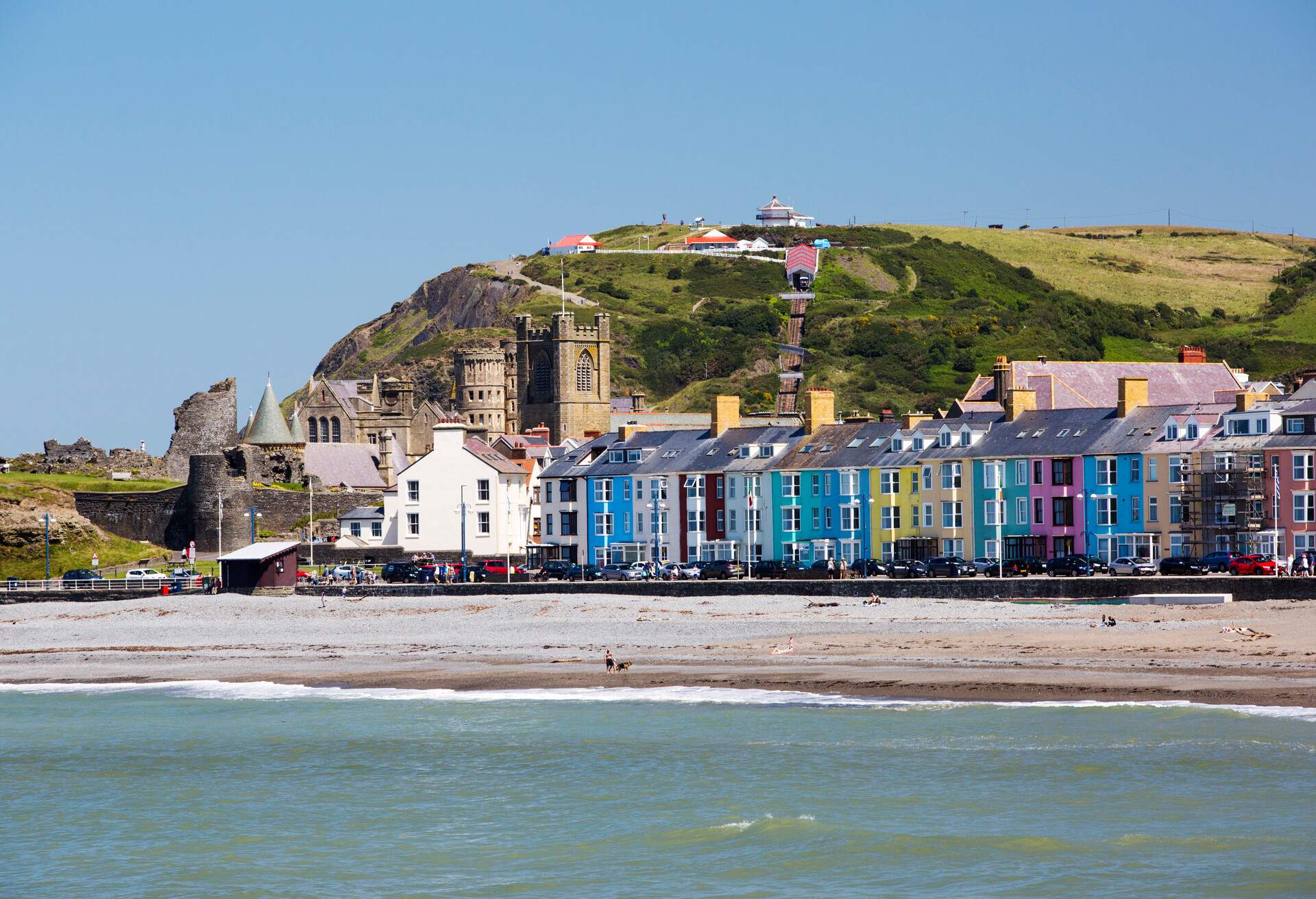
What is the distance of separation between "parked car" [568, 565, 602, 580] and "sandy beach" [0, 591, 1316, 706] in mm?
5450

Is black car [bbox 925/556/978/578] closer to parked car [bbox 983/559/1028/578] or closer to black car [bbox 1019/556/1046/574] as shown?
parked car [bbox 983/559/1028/578]

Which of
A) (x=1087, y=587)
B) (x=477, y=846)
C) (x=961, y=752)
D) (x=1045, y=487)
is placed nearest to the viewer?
(x=477, y=846)

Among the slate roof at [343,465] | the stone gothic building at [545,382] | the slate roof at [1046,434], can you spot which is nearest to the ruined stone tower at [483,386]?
the stone gothic building at [545,382]

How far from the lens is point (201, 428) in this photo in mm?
92188

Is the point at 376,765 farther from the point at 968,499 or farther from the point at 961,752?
the point at 968,499

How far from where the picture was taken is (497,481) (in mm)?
73250

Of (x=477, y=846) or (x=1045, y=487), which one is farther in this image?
(x=1045, y=487)

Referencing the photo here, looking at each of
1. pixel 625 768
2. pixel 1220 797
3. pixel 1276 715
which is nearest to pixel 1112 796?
pixel 1220 797

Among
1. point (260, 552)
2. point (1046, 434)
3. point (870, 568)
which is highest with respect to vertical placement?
point (1046, 434)

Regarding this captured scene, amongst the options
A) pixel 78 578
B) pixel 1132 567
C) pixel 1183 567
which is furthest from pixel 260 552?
pixel 1183 567

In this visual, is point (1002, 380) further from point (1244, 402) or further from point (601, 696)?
point (601, 696)

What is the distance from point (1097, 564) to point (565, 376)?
95411 mm

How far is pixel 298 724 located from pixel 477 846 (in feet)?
37.3

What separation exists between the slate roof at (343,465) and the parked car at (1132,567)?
44195mm
